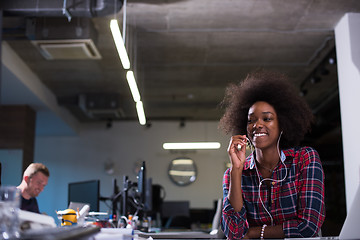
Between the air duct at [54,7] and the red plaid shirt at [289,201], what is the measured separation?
10.3 ft

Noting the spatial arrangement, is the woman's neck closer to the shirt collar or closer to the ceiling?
the shirt collar

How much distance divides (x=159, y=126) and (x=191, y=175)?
151 cm

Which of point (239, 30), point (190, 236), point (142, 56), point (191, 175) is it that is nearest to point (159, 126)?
point (191, 175)

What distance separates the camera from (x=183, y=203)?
803 cm

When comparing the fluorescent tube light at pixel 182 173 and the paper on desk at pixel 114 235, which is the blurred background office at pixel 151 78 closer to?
the fluorescent tube light at pixel 182 173

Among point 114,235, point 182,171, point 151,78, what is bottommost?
point 114,235

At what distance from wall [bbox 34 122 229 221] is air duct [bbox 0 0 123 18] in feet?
22.7

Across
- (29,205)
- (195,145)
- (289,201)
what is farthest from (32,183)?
(195,145)

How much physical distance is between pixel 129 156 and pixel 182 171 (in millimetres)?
1412

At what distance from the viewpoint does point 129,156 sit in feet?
37.3

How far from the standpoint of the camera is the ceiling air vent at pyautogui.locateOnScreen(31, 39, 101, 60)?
543 cm

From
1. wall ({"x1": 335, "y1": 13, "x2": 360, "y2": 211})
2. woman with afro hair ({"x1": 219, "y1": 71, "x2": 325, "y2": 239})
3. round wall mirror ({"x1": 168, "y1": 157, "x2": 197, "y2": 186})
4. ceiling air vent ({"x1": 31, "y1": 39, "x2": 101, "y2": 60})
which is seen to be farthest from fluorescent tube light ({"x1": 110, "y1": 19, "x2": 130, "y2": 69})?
round wall mirror ({"x1": 168, "y1": 157, "x2": 197, "y2": 186})

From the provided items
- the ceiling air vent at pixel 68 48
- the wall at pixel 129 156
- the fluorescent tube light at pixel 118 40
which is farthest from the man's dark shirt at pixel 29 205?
the wall at pixel 129 156

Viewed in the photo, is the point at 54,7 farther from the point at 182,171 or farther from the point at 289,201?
the point at 182,171
